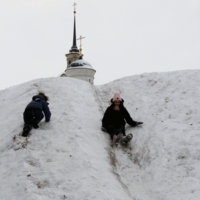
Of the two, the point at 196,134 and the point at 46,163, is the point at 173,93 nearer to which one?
Result: the point at 196,134

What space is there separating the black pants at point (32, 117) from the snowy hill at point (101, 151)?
0.85 feet

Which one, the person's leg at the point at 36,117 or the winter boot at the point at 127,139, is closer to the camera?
the winter boot at the point at 127,139

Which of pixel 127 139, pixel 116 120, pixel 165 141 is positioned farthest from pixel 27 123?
pixel 165 141

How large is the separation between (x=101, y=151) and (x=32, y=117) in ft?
7.46

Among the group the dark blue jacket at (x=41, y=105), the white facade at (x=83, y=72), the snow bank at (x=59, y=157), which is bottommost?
the snow bank at (x=59, y=157)

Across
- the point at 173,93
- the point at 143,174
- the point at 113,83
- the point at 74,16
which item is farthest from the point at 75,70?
the point at 143,174

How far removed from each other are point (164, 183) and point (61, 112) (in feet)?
15.2

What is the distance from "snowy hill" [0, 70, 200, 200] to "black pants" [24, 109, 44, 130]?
0.85ft

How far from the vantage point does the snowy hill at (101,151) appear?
7.17 metres

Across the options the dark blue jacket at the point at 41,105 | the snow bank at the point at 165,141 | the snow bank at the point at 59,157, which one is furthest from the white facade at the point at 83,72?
the dark blue jacket at the point at 41,105

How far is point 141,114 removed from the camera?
11.3m

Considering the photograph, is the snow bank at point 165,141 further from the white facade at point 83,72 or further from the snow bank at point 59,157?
the white facade at point 83,72

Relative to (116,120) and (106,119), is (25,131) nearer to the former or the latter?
(106,119)

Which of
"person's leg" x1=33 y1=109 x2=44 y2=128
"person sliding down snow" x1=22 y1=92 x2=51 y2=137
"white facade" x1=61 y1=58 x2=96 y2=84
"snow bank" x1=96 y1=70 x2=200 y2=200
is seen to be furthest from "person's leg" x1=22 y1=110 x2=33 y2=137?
"white facade" x1=61 y1=58 x2=96 y2=84
